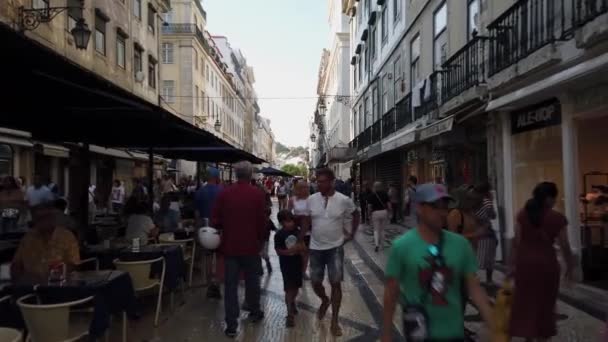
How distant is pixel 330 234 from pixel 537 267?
2.21 m

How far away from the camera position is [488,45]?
36.2 feet

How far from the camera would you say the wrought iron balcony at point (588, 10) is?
652 cm

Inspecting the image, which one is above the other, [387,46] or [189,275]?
[387,46]

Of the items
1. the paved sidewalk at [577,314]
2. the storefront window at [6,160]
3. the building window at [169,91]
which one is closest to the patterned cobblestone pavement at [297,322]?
the paved sidewalk at [577,314]

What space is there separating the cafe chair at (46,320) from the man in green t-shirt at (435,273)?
2790 mm

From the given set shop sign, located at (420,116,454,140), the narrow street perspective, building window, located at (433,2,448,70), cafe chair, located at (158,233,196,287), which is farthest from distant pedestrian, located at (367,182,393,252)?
building window, located at (433,2,448,70)

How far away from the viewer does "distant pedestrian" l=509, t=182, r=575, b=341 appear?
4.58 m

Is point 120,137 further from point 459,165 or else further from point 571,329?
point 571,329

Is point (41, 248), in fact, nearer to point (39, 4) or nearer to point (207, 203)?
point (207, 203)

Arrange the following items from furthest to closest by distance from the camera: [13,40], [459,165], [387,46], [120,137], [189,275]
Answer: [387,46], [459,165], [120,137], [189,275], [13,40]

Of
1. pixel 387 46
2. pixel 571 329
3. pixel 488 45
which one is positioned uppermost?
pixel 387 46

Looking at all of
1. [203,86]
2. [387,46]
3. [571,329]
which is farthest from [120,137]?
[203,86]

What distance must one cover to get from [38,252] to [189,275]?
3814 millimetres

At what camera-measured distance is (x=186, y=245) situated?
938 cm
